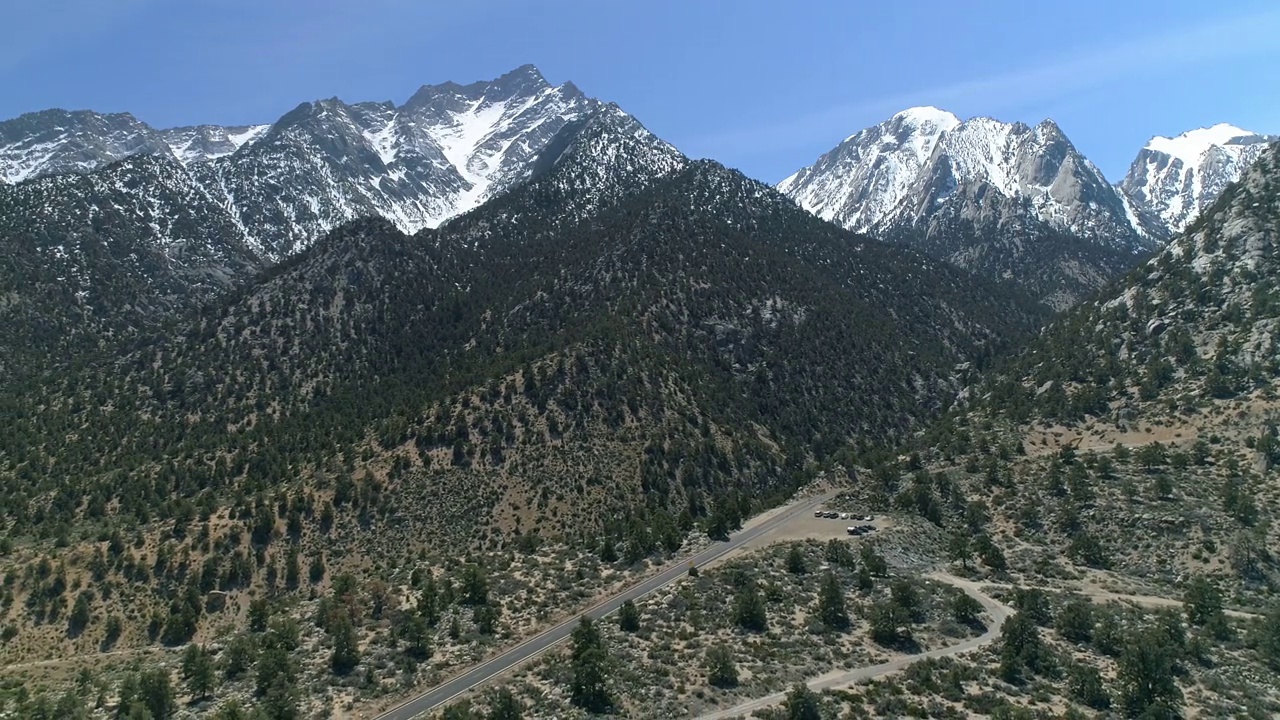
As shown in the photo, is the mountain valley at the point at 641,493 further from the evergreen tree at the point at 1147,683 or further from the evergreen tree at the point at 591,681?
the evergreen tree at the point at 1147,683

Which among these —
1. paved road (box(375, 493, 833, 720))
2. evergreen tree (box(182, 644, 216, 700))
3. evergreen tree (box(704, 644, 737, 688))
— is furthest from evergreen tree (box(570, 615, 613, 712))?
evergreen tree (box(182, 644, 216, 700))

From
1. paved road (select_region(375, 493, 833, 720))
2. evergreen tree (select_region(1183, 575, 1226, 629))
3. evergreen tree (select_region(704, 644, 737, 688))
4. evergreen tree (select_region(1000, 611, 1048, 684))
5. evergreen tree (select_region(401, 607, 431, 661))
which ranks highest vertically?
evergreen tree (select_region(401, 607, 431, 661))

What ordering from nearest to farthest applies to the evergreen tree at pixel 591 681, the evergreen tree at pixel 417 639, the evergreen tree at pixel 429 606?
the evergreen tree at pixel 591 681 → the evergreen tree at pixel 417 639 → the evergreen tree at pixel 429 606

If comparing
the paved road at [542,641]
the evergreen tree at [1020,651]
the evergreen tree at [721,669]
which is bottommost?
the evergreen tree at [1020,651]

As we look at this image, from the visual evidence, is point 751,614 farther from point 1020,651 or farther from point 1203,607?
point 1203,607

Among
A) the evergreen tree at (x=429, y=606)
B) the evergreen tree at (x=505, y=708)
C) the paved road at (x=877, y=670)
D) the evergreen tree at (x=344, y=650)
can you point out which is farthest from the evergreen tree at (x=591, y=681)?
the evergreen tree at (x=344, y=650)

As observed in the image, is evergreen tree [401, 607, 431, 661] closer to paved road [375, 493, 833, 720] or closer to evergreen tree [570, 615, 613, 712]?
paved road [375, 493, 833, 720]
